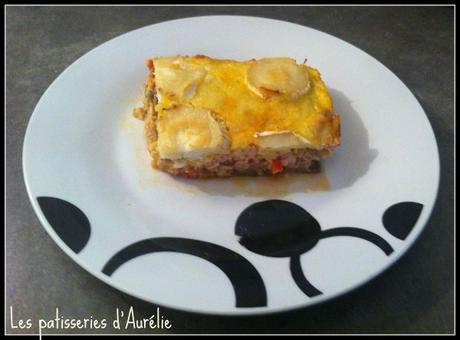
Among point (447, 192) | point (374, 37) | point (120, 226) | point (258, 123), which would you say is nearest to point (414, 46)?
point (374, 37)

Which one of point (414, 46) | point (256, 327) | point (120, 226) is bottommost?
point (256, 327)

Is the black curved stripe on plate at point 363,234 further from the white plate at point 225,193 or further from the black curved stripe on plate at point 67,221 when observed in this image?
the black curved stripe on plate at point 67,221

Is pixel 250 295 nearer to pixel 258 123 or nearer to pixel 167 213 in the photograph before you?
pixel 167 213

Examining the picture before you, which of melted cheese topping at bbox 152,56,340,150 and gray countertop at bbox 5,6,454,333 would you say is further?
melted cheese topping at bbox 152,56,340,150

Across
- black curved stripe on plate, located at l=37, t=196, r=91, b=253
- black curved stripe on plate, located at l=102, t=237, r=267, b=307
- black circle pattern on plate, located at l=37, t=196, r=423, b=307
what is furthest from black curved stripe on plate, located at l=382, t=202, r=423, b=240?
black curved stripe on plate, located at l=37, t=196, r=91, b=253

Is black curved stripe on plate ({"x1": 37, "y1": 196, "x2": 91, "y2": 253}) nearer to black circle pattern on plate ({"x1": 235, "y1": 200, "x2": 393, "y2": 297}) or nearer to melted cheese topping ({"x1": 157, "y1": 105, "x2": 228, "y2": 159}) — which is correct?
melted cheese topping ({"x1": 157, "y1": 105, "x2": 228, "y2": 159})

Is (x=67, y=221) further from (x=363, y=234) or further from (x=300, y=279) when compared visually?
(x=363, y=234)

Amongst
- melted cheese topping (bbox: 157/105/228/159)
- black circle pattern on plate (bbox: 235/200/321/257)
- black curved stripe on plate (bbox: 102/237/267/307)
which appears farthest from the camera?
melted cheese topping (bbox: 157/105/228/159)
